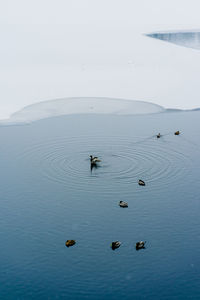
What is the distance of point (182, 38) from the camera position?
1195 inches

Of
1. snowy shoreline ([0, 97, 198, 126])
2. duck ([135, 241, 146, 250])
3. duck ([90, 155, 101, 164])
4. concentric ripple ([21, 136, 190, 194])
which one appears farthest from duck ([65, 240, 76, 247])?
snowy shoreline ([0, 97, 198, 126])

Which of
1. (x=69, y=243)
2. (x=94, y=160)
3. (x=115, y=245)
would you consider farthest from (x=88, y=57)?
(x=115, y=245)

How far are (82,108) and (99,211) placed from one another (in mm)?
7778

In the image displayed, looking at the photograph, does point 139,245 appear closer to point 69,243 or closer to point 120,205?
point 69,243

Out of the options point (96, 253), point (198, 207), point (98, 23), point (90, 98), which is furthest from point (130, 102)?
point (98, 23)

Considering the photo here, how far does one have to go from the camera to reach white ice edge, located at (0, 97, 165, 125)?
15352mm

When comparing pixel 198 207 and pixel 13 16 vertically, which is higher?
pixel 13 16

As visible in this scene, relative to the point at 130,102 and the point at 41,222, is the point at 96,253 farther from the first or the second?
the point at 130,102

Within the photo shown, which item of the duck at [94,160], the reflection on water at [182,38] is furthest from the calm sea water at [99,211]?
the reflection on water at [182,38]

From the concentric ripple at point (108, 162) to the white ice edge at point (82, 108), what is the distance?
265 centimetres

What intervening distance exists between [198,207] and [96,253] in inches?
113

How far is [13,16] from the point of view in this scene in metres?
26.5

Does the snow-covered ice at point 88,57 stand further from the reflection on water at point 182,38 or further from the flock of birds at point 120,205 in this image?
the flock of birds at point 120,205

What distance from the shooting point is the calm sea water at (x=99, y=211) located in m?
6.83
